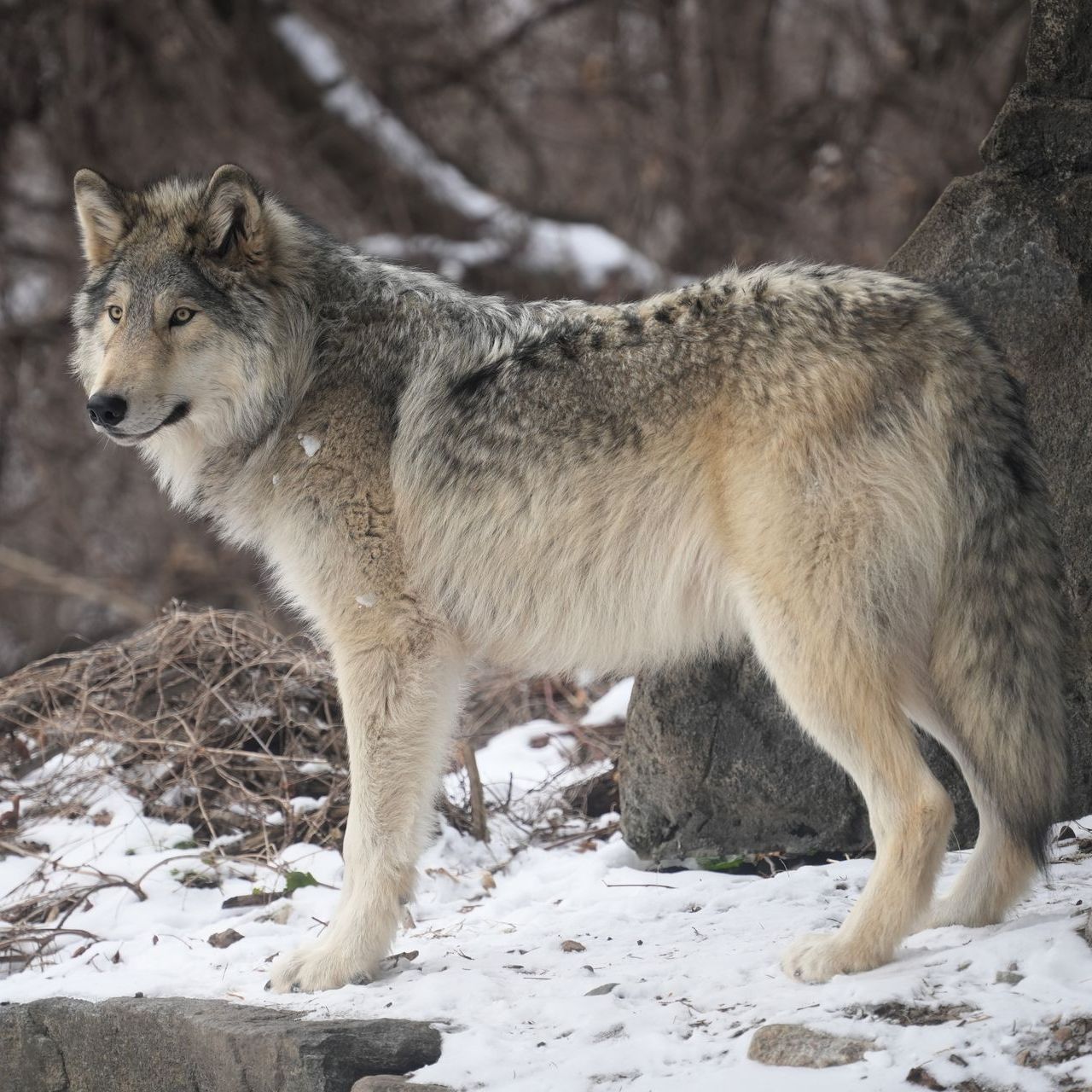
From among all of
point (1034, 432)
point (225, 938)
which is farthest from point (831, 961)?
point (225, 938)

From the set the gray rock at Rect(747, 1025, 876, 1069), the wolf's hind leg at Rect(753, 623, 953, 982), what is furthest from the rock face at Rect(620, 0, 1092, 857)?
the gray rock at Rect(747, 1025, 876, 1069)

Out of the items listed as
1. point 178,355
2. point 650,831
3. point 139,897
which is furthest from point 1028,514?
point 139,897

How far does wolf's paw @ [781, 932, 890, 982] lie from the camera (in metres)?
3.35

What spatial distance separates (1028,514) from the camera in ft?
11.9

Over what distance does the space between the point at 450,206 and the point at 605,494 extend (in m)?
9.85

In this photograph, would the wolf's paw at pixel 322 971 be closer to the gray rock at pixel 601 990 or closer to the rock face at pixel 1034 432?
the gray rock at pixel 601 990

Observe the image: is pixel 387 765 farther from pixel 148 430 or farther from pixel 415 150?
pixel 415 150

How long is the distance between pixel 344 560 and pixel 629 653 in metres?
0.92

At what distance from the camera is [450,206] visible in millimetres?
13141

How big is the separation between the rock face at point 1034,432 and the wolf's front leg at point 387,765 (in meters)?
1.10

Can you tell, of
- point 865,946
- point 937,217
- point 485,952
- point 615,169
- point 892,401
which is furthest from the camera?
point 615,169

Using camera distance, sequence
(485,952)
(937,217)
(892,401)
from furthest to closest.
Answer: (937,217)
(485,952)
(892,401)

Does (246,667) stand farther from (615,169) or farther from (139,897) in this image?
(615,169)

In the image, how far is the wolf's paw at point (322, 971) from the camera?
381 centimetres
